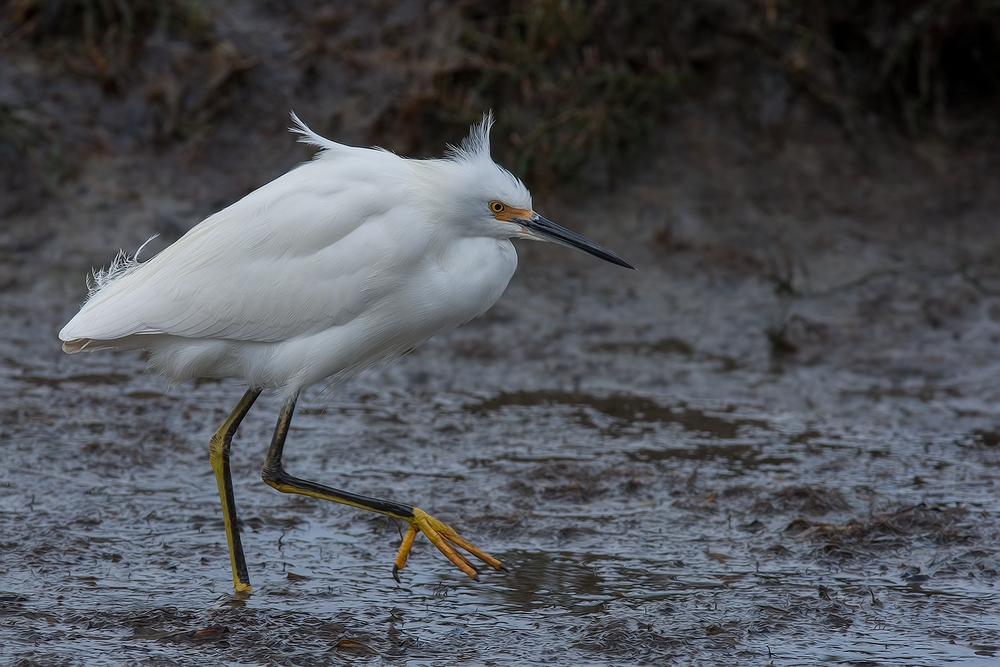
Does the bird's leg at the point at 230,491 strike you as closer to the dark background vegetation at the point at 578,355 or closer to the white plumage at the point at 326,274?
the dark background vegetation at the point at 578,355

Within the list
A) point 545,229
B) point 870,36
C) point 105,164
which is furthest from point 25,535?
point 870,36

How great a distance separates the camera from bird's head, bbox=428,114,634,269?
14.0 ft

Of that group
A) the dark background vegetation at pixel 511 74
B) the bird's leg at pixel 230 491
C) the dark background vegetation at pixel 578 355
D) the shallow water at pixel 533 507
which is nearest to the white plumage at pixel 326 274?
the bird's leg at pixel 230 491

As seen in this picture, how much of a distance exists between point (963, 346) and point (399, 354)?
390 centimetres

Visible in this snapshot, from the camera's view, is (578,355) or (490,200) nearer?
(490,200)

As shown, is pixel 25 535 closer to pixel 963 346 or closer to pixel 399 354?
pixel 399 354

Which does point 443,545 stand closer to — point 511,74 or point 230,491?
point 230,491

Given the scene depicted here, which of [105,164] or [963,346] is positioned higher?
[105,164]

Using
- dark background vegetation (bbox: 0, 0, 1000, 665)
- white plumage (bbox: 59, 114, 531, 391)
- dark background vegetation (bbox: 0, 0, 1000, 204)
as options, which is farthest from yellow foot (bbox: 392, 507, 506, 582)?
dark background vegetation (bbox: 0, 0, 1000, 204)

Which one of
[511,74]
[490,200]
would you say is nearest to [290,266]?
[490,200]

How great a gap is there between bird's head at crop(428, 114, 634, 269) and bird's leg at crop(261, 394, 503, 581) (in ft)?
3.01

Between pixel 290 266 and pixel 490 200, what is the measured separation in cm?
74

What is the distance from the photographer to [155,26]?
8773 mm

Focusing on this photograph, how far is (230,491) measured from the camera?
174 inches
